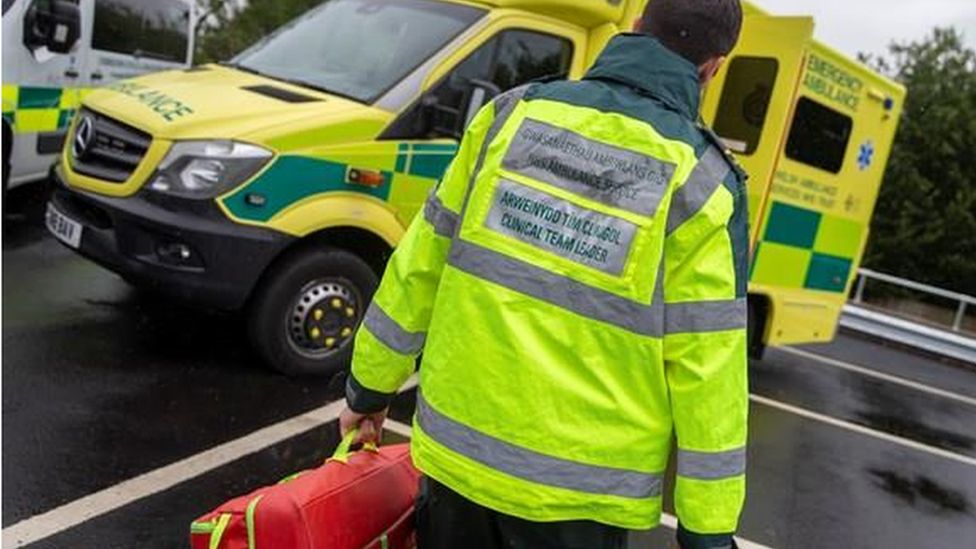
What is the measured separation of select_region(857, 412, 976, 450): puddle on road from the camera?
643cm

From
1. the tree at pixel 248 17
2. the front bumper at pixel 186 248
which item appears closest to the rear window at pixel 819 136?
the front bumper at pixel 186 248

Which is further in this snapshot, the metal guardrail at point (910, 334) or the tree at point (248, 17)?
the tree at point (248, 17)

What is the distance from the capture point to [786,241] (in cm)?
672

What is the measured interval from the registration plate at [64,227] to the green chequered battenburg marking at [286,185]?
2.87ft

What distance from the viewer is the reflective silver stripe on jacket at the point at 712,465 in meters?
1.74

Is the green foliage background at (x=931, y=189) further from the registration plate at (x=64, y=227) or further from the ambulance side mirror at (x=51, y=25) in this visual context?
the registration plate at (x=64, y=227)

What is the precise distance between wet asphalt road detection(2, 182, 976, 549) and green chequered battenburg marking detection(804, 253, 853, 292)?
0.82m

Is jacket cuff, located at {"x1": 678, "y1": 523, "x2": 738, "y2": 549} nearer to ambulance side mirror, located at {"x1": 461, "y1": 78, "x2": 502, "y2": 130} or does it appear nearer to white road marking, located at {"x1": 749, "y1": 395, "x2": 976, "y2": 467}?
ambulance side mirror, located at {"x1": 461, "y1": 78, "x2": 502, "y2": 130}

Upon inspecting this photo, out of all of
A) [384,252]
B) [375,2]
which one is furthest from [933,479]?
[375,2]

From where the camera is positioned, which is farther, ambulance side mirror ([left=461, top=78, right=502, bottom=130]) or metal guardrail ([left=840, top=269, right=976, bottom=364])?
metal guardrail ([left=840, top=269, right=976, bottom=364])

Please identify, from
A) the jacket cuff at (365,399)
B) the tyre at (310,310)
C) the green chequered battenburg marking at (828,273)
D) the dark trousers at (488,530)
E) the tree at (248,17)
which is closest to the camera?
the dark trousers at (488,530)

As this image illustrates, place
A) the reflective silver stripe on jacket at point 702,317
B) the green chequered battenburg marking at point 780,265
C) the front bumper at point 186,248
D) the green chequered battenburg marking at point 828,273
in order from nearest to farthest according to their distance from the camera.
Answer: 1. the reflective silver stripe on jacket at point 702,317
2. the front bumper at point 186,248
3. the green chequered battenburg marking at point 780,265
4. the green chequered battenburg marking at point 828,273

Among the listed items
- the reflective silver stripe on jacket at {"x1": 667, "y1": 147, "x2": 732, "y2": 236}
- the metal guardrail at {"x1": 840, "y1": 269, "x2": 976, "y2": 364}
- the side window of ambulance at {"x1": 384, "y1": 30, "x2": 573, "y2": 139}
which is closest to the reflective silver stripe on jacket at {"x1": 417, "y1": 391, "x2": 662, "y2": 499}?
the reflective silver stripe on jacket at {"x1": 667, "y1": 147, "x2": 732, "y2": 236}

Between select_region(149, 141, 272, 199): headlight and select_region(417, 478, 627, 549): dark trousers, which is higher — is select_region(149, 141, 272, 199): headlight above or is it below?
above
